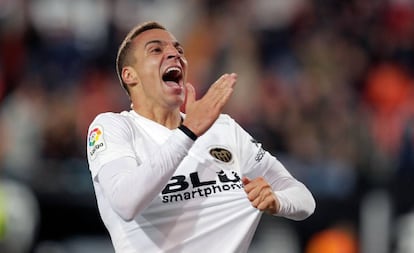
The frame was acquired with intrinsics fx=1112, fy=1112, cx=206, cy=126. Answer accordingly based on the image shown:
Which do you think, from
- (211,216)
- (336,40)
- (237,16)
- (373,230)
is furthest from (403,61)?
(211,216)

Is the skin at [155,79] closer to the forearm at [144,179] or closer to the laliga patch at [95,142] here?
the laliga patch at [95,142]

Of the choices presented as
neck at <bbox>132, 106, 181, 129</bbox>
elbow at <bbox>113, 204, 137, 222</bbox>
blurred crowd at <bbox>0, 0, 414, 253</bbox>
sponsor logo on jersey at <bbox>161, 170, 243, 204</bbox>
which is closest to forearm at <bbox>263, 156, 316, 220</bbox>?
sponsor logo on jersey at <bbox>161, 170, 243, 204</bbox>

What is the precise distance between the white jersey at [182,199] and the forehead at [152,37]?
395 millimetres

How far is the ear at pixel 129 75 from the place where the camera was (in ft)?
19.2

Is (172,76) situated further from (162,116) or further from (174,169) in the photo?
(174,169)

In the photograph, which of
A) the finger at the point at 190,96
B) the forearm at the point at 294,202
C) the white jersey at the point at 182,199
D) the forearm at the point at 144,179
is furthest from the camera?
the forearm at the point at 294,202

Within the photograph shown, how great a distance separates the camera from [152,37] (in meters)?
5.82

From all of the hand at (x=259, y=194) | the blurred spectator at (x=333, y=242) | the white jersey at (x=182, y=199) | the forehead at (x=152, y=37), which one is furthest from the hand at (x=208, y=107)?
the blurred spectator at (x=333, y=242)

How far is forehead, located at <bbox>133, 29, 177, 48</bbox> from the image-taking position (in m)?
5.81

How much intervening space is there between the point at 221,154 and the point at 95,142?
2.33 feet

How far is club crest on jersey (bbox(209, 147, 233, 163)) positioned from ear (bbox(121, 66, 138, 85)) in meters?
0.57

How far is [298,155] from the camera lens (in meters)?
10.5

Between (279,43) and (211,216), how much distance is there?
7.51m

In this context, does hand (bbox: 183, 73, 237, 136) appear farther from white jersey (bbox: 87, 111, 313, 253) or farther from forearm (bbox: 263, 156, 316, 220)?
forearm (bbox: 263, 156, 316, 220)
